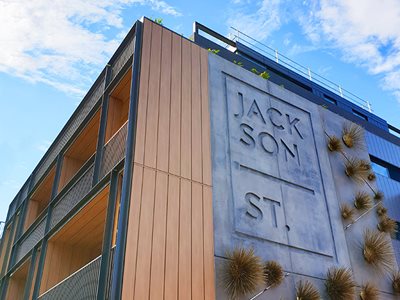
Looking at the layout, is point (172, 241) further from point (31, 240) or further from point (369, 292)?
point (31, 240)

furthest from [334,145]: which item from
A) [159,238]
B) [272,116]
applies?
[159,238]

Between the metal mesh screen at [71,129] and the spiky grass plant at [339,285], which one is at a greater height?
the metal mesh screen at [71,129]

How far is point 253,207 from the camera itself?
8.77 metres

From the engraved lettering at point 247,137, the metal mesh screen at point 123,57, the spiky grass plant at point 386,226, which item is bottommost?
the spiky grass plant at point 386,226

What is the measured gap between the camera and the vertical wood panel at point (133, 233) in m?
6.32

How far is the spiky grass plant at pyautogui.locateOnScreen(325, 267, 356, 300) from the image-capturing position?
873 centimetres

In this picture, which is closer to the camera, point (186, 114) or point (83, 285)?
point (83, 285)

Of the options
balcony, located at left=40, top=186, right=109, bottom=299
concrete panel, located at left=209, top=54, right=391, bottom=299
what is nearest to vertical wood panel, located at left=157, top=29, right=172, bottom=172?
concrete panel, located at left=209, top=54, right=391, bottom=299

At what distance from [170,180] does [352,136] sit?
6729 mm

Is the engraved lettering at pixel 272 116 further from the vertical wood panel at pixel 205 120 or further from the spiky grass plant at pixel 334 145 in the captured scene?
the vertical wood panel at pixel 205 120

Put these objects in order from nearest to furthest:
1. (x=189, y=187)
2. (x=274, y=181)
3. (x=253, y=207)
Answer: (x=189, y=187) < (x=253, y=207) < (x=274, y=181)

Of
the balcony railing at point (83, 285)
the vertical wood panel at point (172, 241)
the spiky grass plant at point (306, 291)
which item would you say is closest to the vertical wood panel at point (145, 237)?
the vertical wood panel at point (172, 241)

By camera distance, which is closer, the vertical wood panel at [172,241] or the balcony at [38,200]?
the vertical wood panel at [172,241]

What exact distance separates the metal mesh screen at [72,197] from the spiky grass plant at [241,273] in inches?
137
